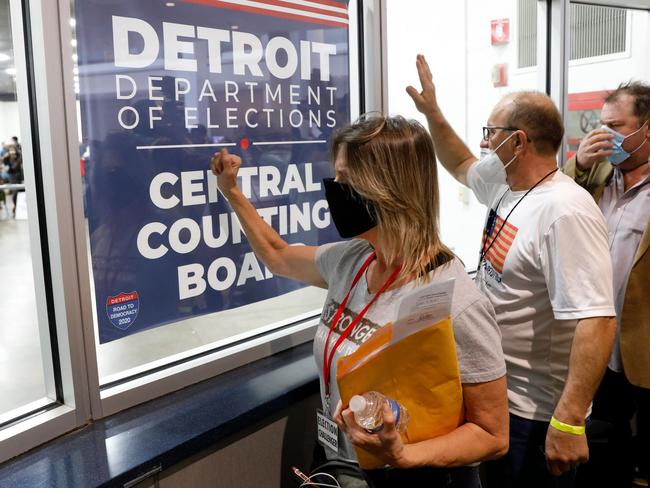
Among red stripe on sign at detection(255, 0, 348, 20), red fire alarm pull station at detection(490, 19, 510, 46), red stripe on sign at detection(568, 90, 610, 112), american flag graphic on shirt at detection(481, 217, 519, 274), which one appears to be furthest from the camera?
red stripe on sign at detection(568, 90, 610, 112)

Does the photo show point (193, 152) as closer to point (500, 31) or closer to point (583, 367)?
point (583, 367)

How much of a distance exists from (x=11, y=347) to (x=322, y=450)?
4024mm

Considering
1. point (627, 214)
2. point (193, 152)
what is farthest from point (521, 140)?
point (193, 152)

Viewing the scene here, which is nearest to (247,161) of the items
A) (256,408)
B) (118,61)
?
(118,61)

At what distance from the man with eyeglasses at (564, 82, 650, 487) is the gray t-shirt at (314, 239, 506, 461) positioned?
1.28 meters

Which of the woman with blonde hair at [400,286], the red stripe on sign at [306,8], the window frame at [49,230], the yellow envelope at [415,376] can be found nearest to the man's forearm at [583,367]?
the woman with blonde hair at [400,286]

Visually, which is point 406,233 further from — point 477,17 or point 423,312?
point 477,17

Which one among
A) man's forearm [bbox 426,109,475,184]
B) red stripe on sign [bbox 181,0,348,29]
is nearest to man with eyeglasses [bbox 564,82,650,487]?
man's forearm [bbox 426,109,475,184]

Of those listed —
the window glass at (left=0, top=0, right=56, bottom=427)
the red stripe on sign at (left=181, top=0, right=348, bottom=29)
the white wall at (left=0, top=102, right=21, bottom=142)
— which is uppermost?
the red stripe on sign at (left=181, top=0, right=348, bottom=29)

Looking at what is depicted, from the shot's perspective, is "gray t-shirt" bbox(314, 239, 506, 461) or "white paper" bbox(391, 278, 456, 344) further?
"gray t-shirt" bbox(314, 239, 506, 461)

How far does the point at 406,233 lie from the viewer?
130 centimetres

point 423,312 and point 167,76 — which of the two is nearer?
point 423,312

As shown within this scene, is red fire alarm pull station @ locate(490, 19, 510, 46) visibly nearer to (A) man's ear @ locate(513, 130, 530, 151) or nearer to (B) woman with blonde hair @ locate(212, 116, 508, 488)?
(A) man's ear @ locate(513, 130, 530, 151)

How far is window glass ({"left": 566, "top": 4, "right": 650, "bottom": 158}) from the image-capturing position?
376 centimetres
